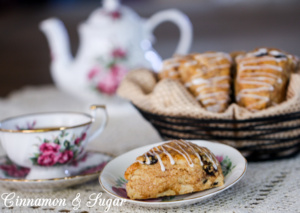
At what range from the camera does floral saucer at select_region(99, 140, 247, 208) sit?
0.39 meters

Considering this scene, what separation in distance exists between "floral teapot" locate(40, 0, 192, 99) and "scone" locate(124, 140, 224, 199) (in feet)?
1.79

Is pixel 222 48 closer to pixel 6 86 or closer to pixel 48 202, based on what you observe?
pixel 6 86

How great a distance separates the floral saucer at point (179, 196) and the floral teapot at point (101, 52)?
1.53ft

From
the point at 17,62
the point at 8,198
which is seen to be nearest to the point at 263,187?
the point at 8,198

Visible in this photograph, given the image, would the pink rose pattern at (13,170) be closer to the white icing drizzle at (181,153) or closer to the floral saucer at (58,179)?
the floral saucer at (58,179)

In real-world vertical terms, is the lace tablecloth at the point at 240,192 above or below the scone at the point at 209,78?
below

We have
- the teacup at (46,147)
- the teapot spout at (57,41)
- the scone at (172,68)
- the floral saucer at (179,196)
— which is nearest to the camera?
the floral saucer at (179,196)

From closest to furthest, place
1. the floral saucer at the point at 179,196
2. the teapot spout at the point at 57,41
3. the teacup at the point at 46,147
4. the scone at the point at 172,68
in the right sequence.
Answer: the floral saucer at the point at 179,196 < the teacup at the point at 46,147 < the scone at the point at 172,68 < the teapot spout at the point at 57,41

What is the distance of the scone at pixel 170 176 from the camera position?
1.33 feet

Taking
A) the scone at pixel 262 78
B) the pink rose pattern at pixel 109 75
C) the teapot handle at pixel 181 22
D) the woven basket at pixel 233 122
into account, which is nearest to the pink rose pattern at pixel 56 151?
the woven basket at pixel 233 122

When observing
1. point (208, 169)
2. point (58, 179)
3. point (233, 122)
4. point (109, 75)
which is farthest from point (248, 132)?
point (109, 75)

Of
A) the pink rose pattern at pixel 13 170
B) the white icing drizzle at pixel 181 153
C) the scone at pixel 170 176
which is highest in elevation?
the white icing drizzle at pixel 181 153

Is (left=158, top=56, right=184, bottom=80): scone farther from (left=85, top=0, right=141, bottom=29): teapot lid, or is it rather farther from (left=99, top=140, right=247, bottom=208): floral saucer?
(left=85, top=0, right=141, bottom=29): teapot lid

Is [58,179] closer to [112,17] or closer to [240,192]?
[240,192]
